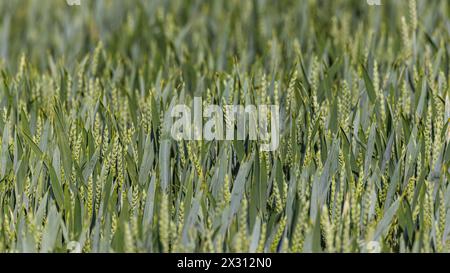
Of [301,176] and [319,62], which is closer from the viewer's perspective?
[301,176]

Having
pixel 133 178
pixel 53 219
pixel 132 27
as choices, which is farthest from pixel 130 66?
pixel 53 219

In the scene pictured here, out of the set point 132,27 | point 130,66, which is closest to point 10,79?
point 130,66

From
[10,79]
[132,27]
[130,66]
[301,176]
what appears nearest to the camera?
[301,176]

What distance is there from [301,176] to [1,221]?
1.89 feet

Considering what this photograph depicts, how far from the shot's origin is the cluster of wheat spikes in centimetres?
158

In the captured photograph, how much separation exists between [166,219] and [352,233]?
1.15 feet

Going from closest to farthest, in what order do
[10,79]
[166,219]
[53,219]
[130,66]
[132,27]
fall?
[166,219], [53,219], [10,79], [130,66], [132,27]

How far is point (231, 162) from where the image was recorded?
1.86 meters

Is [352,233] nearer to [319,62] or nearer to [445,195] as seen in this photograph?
[445,195]

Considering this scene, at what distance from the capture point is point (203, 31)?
10.7 feet

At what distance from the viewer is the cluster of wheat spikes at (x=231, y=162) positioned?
1579mm

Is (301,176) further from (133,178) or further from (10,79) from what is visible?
(10,79)
